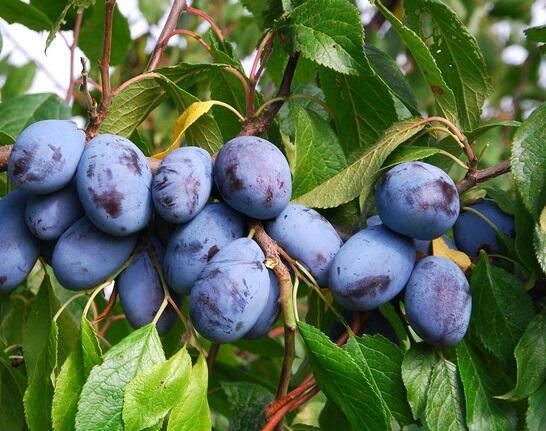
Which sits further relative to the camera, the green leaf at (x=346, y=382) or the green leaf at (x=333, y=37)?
the green leaf at (x=333, y=37)

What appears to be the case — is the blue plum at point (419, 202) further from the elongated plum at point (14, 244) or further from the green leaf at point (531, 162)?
the elongated plum at point (14, 244)

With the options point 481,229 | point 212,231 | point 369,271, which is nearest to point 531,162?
point 481,229

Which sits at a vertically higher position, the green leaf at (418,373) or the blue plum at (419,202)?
the blue plum at (419,202)

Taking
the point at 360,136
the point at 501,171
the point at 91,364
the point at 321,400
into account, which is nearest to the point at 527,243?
the point at 501,171

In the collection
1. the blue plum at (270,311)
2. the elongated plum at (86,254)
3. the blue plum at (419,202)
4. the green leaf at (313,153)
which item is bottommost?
the blue plum at (270,311)

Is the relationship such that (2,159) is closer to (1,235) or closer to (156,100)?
(1,235)

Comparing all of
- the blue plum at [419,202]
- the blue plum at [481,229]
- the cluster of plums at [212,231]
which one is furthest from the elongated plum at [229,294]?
the blue plum at [481,229]
